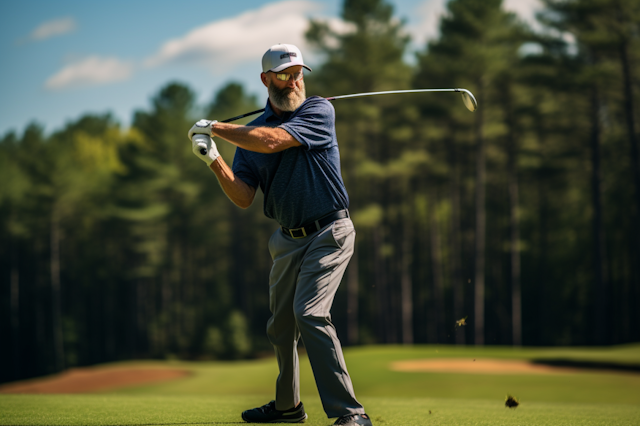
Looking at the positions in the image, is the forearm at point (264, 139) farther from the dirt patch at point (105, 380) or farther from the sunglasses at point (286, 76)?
the dirt patch at point (105, 380)

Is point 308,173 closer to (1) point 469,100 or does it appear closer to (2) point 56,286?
(1) point 469,100

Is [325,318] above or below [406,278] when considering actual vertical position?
above

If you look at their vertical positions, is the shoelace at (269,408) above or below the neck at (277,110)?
below

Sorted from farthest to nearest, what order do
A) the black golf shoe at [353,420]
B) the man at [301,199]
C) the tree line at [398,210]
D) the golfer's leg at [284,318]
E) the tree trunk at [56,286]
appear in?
the tree trunk at [56,286] → the tree line at [398,210] → the golfer's leg at [284,318] → the man at [301,199] → the black golf shoe at [353,420]

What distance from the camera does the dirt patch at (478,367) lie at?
14259 millimetres

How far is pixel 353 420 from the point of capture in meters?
3.65

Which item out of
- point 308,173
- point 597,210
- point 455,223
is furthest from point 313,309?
point 455,223

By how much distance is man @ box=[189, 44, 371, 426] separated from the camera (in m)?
3.74

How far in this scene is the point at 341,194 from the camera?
13.1 ft

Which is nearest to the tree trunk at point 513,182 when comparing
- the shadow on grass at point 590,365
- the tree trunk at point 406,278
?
the tree trunk at point 406,278

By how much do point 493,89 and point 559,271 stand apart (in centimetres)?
1484

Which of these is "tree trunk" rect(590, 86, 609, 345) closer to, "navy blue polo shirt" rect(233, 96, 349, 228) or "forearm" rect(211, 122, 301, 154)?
"navy blue polo shirt" rect(233, 96, 349, 228)

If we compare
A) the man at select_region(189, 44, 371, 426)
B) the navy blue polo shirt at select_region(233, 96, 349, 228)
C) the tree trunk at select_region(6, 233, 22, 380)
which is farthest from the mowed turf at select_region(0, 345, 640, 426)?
the tree trunk at select_region(6, 233, 22, 380)

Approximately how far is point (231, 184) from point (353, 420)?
1620 millimetres
